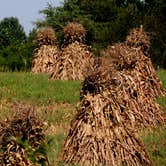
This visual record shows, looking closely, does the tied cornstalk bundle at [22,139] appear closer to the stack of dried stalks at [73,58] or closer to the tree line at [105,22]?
the stack of dried stalks at [73,58]

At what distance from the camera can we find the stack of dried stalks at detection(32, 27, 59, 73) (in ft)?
93.9

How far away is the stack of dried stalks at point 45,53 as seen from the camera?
2862cm

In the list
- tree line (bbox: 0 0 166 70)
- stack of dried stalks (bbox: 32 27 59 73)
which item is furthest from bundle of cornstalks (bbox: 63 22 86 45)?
tree line (bbox: 0 0 166 70)

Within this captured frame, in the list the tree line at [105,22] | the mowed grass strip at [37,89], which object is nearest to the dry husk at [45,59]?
the mowed grass strip at [37,89]

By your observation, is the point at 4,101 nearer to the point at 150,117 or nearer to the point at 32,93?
the point at 32,93

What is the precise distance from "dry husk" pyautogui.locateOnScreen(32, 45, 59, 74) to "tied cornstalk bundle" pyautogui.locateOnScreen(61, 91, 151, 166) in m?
17.0

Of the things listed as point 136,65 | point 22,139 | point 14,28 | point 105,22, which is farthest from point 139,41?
point 14,28

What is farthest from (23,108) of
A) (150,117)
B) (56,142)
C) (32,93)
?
(32,93)

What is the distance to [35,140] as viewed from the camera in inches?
340

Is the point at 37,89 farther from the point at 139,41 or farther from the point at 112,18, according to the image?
the point at 112,18

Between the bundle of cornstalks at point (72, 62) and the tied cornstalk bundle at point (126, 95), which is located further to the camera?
the bundle of cornstalks at point (72, 62)

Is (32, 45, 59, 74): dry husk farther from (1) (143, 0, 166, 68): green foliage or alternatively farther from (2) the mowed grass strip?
(1) (143, 0, 166, 68): green foliage

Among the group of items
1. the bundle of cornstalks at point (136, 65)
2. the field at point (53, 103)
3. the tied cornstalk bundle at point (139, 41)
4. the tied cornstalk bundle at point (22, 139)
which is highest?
the tied cornstalk bundle at point (139, 41)

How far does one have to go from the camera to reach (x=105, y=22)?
55406mm
